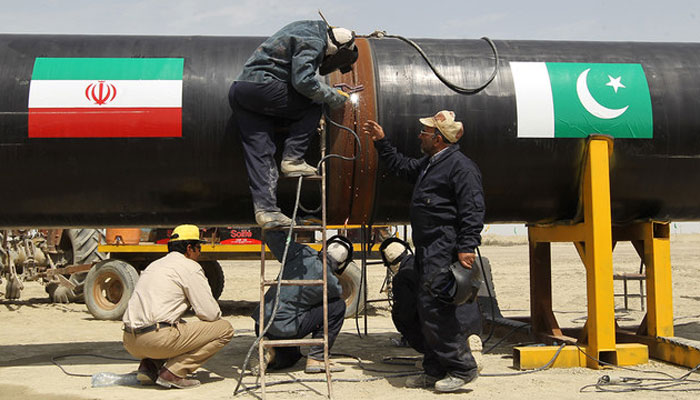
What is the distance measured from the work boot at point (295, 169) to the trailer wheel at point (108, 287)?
20.5 ft

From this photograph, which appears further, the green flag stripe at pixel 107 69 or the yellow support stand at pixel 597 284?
the yellow support stand at pixel 597 284

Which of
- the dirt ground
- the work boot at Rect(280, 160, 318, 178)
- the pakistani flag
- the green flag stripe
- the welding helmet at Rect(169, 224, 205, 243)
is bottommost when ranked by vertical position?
the dirt ground

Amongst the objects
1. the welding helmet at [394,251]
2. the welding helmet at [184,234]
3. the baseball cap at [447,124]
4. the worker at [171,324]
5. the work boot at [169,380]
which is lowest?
the work boot at [169,380]

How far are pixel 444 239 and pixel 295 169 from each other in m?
1.21

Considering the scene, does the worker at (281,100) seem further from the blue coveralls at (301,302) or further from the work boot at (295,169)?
the blue coveralls at (301,302)

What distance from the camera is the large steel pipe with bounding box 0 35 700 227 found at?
5.41 metres

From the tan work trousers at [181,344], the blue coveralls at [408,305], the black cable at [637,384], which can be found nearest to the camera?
the black cable at [637,384]

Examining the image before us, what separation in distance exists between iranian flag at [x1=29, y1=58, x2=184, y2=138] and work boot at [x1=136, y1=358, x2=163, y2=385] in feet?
5.67

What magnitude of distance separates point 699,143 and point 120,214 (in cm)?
476

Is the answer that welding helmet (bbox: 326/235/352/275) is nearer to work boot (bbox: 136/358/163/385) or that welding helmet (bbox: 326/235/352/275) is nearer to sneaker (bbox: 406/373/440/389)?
sneaker (bbox: 406/373/440/389)

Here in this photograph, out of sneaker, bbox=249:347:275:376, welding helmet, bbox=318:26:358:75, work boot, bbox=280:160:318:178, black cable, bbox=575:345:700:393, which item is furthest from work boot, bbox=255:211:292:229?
black cable, bbox=575:345:700:393

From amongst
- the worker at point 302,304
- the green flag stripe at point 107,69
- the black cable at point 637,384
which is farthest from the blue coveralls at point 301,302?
the black cable at point 637,384

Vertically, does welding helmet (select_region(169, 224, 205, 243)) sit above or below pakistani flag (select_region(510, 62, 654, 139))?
below

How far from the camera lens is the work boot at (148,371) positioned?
5.27 meters
